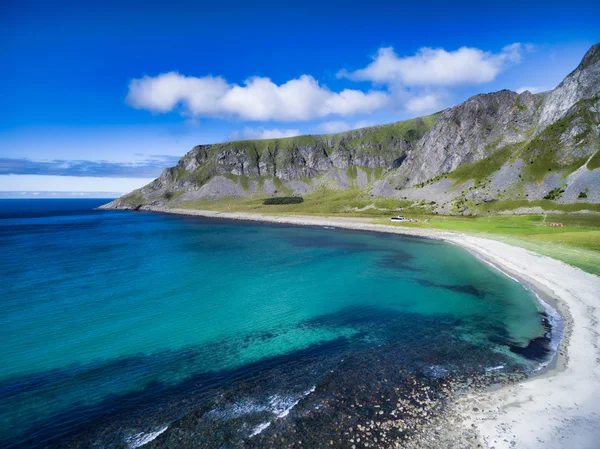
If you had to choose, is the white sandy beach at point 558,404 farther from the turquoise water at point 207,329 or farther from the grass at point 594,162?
the grass at point 594,162

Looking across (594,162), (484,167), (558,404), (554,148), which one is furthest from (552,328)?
(484,167)

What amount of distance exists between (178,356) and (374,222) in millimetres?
117573

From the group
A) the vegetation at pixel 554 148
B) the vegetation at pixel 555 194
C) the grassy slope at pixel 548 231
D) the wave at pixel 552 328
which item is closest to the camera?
the wave at pixel 552 328

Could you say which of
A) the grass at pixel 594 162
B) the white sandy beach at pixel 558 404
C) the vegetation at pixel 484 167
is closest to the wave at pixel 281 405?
the white sandy beach at pixel 558 404

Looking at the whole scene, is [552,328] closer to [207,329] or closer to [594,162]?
[207,329]

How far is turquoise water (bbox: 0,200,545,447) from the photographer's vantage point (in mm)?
20594

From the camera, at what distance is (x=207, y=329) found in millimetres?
32188

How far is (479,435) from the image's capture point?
1588 centimetres

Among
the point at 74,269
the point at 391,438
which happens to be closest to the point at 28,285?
the point at 74,269

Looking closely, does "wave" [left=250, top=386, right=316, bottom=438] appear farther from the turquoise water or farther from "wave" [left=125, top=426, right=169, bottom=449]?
"wave" [left=125, top=426, right=169, bottom=449]

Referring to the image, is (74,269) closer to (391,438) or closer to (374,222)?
(391,438)

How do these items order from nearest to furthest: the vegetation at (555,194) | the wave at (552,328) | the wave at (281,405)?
the wave at (281,405), the wave at (552,328), the vegetation at (555,194)

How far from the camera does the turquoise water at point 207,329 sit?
20.6 meters

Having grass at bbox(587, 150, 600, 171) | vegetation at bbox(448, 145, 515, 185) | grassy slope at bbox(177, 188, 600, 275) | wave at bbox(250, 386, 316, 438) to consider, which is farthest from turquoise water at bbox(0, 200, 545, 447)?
vegetation at bbox(448, 145, 515, 185)
